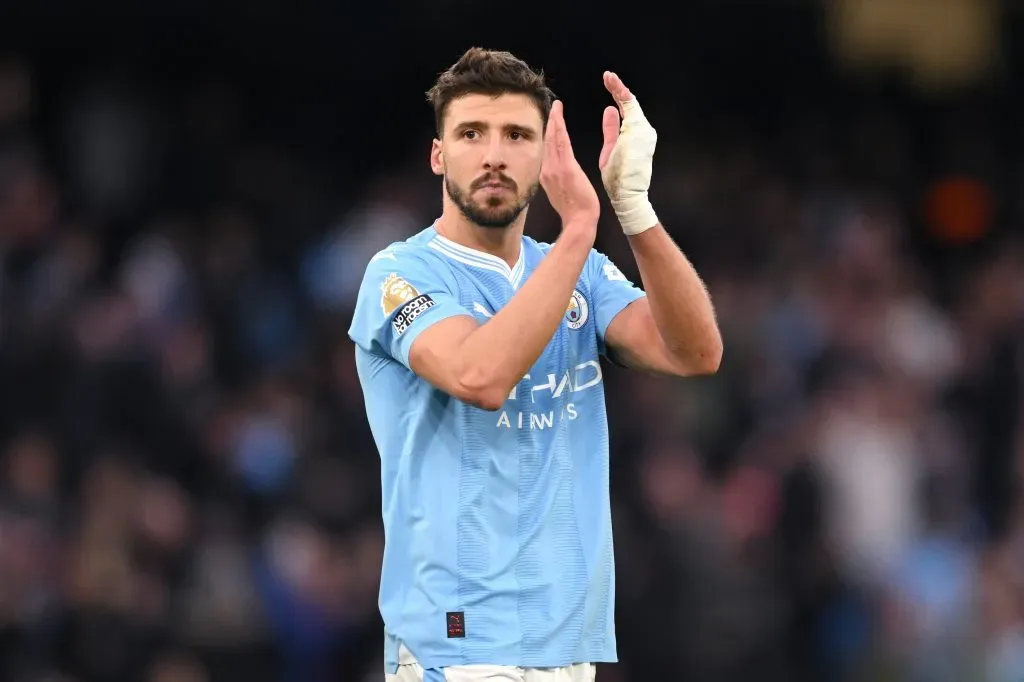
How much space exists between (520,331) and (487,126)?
0.64 metres

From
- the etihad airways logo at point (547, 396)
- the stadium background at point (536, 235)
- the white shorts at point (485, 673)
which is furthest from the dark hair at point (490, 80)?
the stadium background at point (536, 235)

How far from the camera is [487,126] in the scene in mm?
4434

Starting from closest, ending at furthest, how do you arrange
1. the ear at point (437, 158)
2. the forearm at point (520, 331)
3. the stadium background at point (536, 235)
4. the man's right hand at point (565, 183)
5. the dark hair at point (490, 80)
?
the forearm at point (520, 331) < the man's right hand at point (565, 183) < the dark hair at point (490, 80) < the ear at point (437, 158) < the stadium background at point (536, 235)

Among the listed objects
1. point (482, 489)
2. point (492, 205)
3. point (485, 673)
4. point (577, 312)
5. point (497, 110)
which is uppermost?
point (497, 110)

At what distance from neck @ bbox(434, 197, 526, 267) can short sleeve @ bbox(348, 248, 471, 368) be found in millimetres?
130

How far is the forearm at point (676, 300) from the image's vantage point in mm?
4398

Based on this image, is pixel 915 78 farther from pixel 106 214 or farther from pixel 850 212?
pixel 106 214

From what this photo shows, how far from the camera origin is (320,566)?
9.34 m

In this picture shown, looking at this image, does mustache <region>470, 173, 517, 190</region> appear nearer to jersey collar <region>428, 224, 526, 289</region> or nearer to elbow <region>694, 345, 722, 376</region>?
jersey collar <region>428, 224, 526, 289</region>

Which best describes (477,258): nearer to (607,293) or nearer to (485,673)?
(607,293)

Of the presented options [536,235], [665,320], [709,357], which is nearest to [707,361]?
[709,357]

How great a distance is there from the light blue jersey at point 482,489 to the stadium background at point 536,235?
14.3 ft

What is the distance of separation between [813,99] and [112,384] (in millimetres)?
7386

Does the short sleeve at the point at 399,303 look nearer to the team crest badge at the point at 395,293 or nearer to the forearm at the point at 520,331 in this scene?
the team crest badge at the point at 395,293
